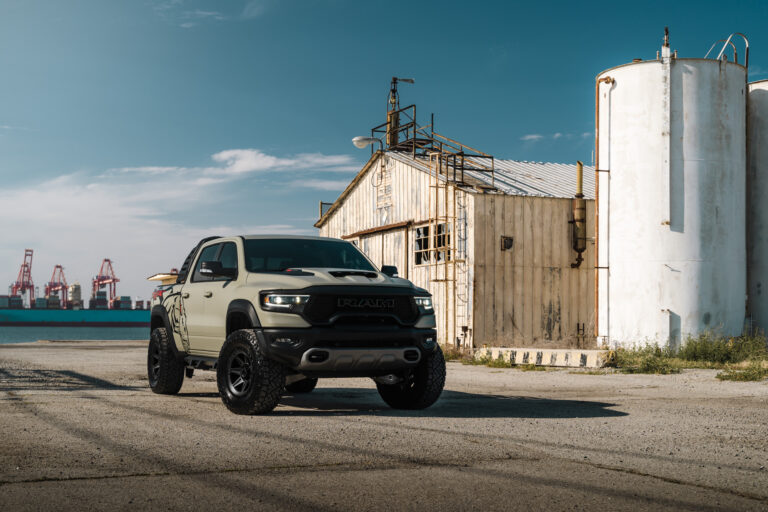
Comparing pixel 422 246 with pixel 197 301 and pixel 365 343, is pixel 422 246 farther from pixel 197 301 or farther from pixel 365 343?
pixel 365 343

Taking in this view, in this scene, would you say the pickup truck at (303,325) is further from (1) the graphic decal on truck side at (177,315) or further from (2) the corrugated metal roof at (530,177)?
(2) the corrugated metal roof at (530,177)

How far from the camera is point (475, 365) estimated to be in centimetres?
1944

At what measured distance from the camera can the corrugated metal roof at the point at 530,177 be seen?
23656 millimetres

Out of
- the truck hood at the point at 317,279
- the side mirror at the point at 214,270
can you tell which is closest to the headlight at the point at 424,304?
the truck hood at the point at 317,279

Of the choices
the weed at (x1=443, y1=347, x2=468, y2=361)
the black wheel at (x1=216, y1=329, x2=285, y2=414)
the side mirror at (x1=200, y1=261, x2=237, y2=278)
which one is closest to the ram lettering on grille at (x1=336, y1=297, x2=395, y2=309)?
the black wheel at (x1=216, y1=329, x2=285, y2=414)

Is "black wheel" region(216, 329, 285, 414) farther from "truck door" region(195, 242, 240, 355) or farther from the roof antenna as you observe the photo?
the roof antenna

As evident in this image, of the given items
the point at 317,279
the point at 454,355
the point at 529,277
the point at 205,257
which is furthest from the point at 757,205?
the point at 317,279

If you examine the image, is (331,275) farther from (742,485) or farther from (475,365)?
(475,365)

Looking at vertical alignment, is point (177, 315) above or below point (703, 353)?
above

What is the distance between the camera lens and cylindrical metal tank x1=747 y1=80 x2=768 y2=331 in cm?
1933

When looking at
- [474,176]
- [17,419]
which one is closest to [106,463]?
[17,419]

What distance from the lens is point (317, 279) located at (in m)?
8.35

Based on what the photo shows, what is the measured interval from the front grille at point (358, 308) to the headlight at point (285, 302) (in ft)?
0.26

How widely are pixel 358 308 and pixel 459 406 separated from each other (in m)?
2.11
